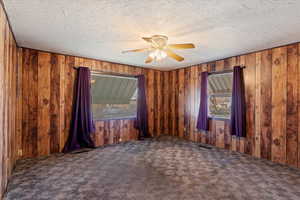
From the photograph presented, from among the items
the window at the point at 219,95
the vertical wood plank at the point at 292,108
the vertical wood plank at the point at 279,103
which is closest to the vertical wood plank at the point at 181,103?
the window at the point at 219,95

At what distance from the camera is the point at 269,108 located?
320 cm

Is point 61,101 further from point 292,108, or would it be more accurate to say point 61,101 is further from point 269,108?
point 292,108

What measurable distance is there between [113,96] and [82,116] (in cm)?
123

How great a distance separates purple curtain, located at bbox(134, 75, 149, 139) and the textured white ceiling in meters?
1.78

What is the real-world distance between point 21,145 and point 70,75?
69.6 inches

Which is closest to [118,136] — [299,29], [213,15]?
[213,15]

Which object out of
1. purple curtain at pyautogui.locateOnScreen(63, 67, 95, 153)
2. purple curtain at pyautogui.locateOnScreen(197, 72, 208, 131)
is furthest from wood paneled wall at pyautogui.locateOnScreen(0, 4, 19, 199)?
purple curtain at pyautogui.locateOnScreen(197, 72, 208, 131)

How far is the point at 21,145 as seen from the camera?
3.17 m

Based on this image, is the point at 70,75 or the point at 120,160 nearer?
the point at 120,160

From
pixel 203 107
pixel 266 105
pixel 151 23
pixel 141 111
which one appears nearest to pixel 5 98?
pixel 151 23

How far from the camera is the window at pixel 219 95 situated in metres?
4.04

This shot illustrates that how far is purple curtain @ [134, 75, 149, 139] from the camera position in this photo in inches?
187

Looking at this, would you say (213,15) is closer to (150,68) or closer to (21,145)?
(150,68)

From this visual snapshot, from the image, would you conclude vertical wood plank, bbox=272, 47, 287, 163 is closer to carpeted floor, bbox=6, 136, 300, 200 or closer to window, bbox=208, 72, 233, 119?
carpeted floor, bbox=6, 136, 300, 200
